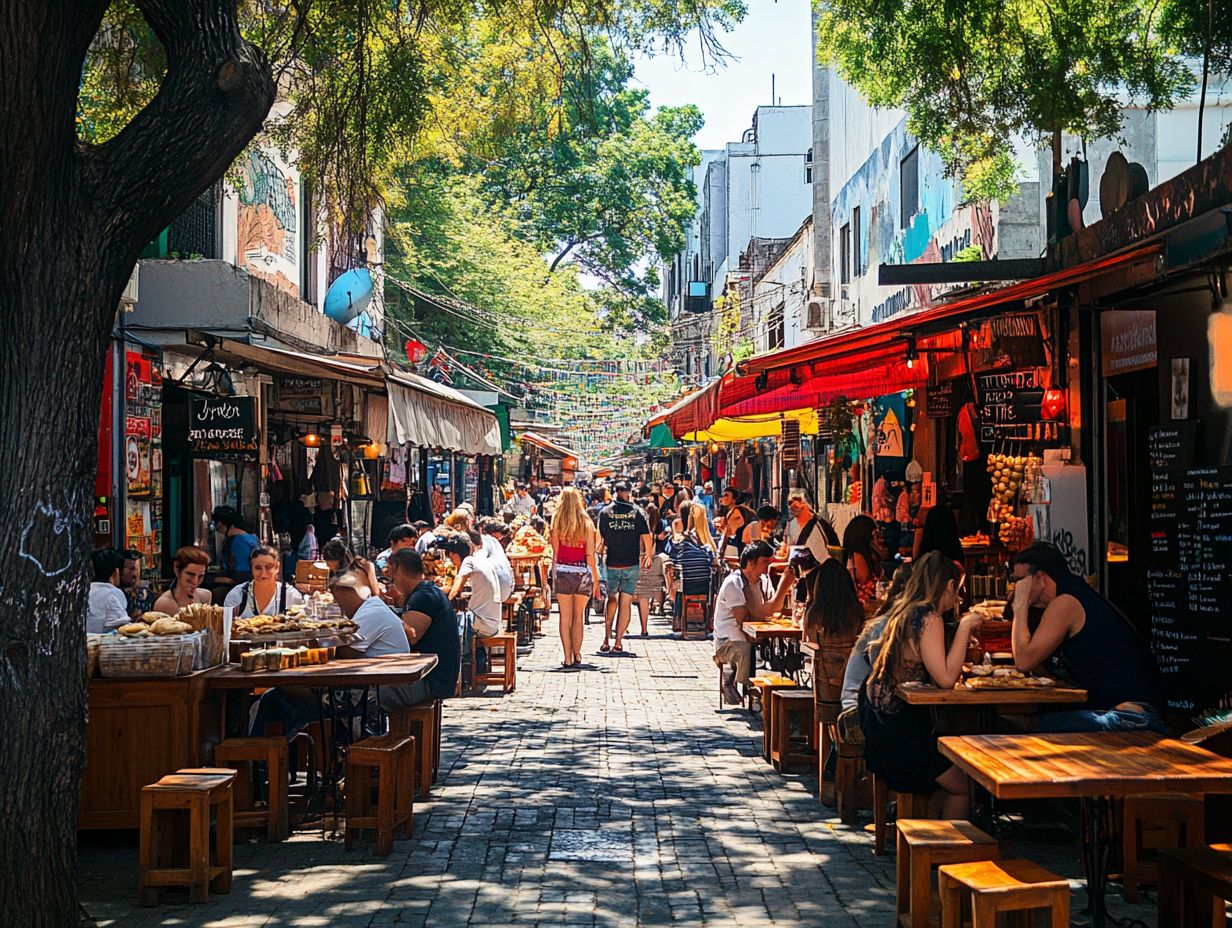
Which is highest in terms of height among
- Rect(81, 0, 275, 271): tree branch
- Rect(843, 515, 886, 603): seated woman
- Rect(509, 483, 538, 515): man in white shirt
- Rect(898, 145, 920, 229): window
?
Rect(898, 145, 920, 229): window

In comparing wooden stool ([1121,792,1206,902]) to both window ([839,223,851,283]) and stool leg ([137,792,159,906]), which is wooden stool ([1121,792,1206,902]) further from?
window ([839,223,851,283])

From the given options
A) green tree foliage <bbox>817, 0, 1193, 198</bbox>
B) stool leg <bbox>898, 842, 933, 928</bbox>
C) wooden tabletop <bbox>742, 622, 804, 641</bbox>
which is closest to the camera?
stool leg <bbox>898, 842, 933, 928</bbox>

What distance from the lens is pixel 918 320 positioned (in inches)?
389

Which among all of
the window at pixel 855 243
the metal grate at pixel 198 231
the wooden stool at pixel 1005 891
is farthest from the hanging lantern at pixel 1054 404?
the window at pixel 855 243

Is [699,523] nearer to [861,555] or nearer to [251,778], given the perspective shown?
[861,555]

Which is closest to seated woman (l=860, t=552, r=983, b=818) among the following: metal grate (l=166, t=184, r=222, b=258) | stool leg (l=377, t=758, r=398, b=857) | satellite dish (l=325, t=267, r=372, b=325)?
stool leg (l=377, t=758, r=398, b=857)

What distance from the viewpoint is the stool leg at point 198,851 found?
22.2 feet

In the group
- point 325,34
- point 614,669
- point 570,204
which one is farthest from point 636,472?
point 325,34

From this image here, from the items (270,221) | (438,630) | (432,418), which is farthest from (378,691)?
(270,221)

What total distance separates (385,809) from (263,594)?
3.36 meters

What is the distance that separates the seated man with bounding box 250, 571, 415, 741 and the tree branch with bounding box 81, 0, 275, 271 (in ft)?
12.1

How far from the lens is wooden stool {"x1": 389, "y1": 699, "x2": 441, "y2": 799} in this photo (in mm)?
8961

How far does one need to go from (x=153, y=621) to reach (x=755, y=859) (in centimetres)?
384

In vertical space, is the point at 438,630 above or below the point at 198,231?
below
